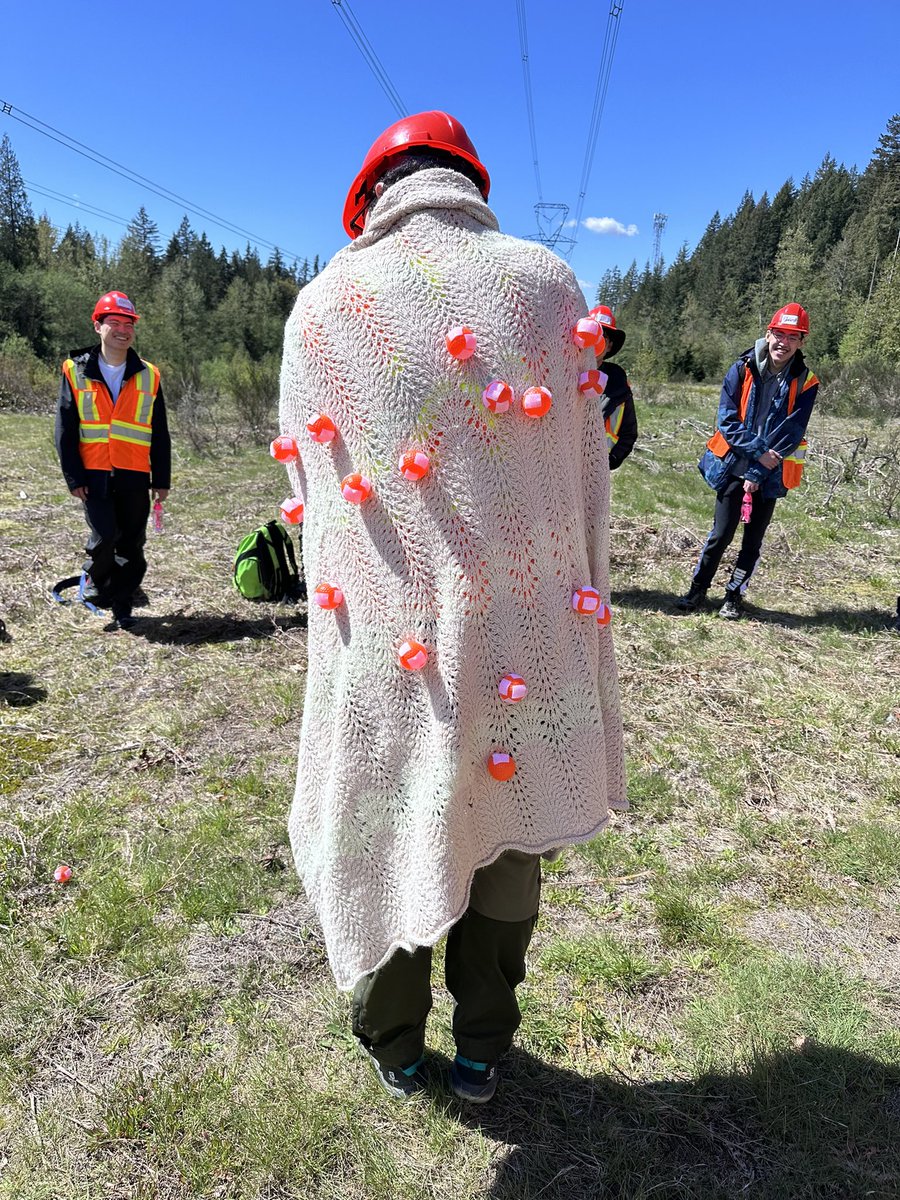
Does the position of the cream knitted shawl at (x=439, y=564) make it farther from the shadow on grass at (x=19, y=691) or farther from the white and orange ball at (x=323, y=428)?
the shadow on grass at (x=19, y=691)

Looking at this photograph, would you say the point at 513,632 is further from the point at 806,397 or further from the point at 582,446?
the point at 806,397

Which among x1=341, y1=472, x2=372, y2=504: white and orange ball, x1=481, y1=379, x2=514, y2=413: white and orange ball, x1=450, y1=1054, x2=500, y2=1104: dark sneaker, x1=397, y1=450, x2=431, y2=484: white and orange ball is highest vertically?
x1=481, y1=379, x2=514, y2=413: white and orange ball

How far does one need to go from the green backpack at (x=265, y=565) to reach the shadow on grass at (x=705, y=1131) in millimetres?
3687

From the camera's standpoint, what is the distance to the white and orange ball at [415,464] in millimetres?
1275

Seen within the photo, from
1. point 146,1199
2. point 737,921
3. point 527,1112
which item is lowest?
point 146,1199

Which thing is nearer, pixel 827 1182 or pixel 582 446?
pixel 582 446

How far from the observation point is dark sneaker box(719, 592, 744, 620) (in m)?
5.58

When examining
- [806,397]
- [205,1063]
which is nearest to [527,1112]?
[205,1063]

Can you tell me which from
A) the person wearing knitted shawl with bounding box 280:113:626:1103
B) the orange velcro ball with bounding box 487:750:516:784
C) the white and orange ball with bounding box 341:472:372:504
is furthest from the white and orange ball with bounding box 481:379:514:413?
the orange velcro ball with bounding box 487:750:516:784

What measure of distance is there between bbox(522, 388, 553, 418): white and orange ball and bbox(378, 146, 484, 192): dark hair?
1.57ft

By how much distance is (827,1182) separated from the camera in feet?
5.87

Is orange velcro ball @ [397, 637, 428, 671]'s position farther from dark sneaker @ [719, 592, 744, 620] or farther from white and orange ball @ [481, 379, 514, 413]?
dark sneaker @ [719, 592, 744, 620]

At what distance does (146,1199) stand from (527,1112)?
977mm

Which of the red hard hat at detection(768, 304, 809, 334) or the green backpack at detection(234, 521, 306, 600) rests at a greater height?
the red hard hat at detection(768, 304, 809, 334)
